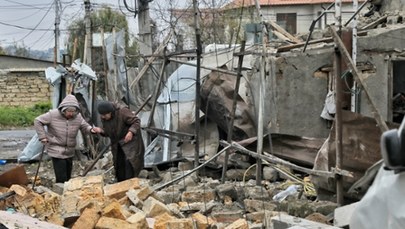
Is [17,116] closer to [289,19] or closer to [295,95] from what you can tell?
[289,19]

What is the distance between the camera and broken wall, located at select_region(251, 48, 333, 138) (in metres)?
11.1

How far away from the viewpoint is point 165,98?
1266cm

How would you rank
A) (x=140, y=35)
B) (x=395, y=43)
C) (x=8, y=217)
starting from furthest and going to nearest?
(x=140, y=35) < (x=395, y=43) < (x=8, y=217)

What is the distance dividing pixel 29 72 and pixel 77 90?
23938mm

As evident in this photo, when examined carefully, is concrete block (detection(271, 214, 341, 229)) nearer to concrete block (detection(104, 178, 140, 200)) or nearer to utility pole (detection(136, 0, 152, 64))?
concrete block (detection(104, 178, 140, 200))

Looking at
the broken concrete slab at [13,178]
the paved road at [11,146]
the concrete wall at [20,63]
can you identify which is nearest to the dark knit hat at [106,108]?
the broken concrete slab at [13,178]

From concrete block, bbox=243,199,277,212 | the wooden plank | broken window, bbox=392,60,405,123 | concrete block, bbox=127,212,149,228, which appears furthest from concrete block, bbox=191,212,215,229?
the wooden plank

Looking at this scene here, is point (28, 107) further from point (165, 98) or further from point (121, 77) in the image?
point (165, 98)

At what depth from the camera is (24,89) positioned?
36.6 m

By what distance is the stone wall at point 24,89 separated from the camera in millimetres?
36156

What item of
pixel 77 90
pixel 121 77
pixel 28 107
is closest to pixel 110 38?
pixel 121 77

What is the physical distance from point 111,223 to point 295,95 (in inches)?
235

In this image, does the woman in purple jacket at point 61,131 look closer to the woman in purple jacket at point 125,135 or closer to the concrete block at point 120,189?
the woman in purple jacket at point 125,135

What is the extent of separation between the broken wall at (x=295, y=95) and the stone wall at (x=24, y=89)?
26.6 meters
